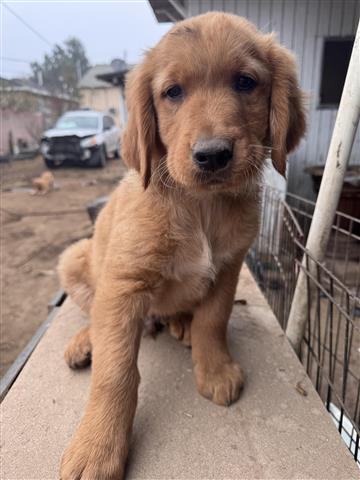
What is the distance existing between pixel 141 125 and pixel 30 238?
16.4 ft

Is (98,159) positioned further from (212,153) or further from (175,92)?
(212,153)

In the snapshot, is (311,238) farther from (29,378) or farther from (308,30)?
(308,30)

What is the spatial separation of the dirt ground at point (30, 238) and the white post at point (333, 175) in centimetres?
219

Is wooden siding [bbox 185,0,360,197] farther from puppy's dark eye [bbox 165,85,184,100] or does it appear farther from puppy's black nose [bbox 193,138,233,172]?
puppy's black nose [bbox 193,138,233,172]

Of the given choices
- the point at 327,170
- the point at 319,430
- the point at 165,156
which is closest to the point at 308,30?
the point at 327,170

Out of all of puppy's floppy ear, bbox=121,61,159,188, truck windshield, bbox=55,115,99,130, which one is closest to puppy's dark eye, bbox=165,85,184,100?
puppy's floppy ear, bbox=121,61,159,188

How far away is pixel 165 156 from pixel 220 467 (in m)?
1.29

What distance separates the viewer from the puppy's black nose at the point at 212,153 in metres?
1.27

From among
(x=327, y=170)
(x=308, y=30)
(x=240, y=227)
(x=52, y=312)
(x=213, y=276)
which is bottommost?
(x=52, y=312)

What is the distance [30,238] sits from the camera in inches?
239

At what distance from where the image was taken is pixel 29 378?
1.90 m

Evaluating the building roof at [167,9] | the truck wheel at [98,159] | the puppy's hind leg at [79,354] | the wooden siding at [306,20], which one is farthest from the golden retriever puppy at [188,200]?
the truck wheel at [98,159]

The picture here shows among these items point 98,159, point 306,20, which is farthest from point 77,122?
point 306,20

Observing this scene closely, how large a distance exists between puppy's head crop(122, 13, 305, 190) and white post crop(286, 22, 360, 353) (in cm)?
20
